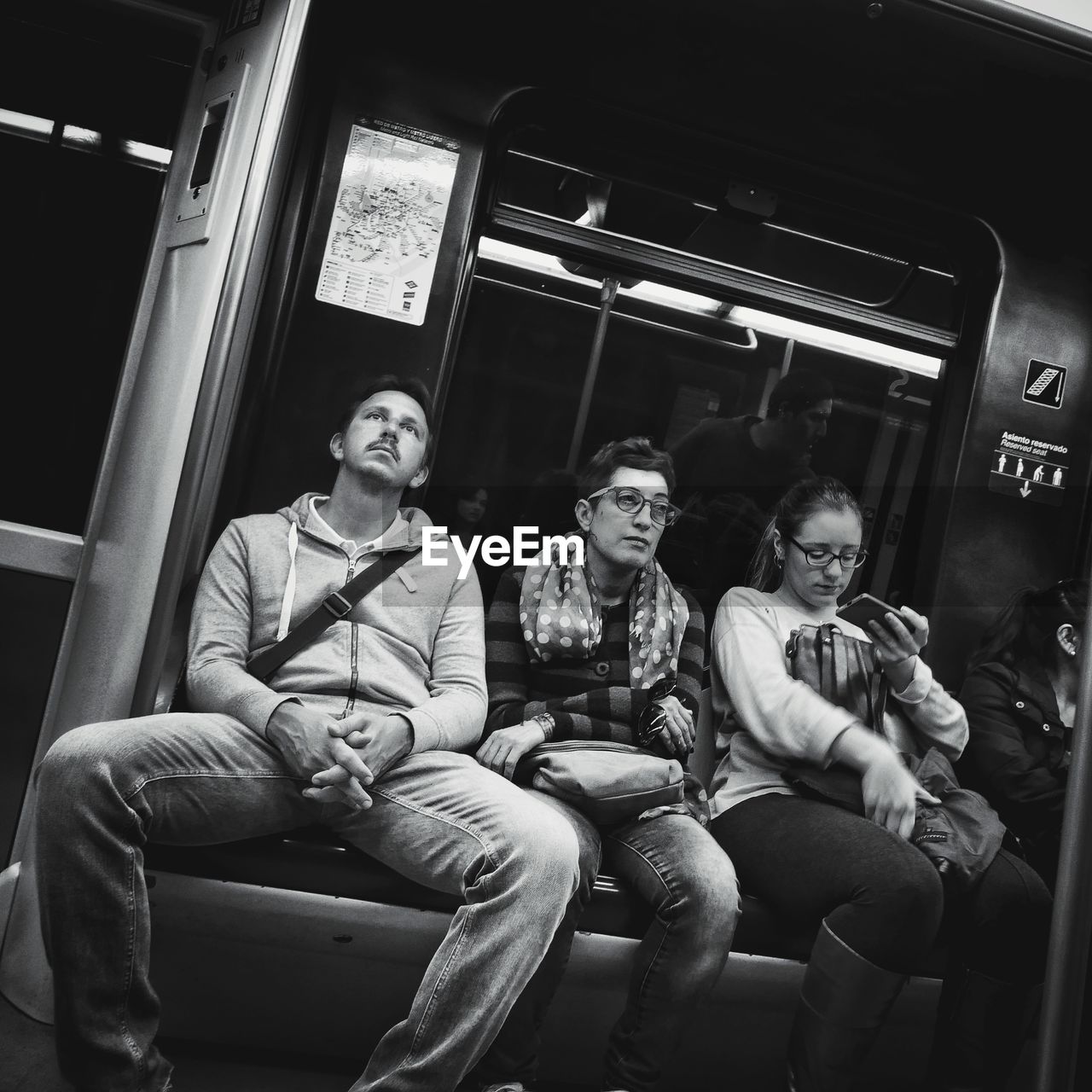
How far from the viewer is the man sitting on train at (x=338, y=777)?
5.26 feet

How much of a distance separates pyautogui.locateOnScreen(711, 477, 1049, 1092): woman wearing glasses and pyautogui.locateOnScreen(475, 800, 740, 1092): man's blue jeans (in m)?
0.20

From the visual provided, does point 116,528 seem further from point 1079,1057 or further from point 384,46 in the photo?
point 1079,1057

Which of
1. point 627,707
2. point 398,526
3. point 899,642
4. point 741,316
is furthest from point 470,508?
point 899,642

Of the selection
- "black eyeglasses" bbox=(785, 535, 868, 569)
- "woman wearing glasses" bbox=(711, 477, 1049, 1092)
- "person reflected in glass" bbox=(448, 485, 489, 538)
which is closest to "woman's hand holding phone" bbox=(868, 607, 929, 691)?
"woman wearing glasses" bbox=(711, 477, 1049, 1092)

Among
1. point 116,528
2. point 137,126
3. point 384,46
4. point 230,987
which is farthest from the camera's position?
point 384,46

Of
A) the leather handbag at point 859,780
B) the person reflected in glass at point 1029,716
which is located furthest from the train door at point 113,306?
the person reflected in glass at point 1029,716

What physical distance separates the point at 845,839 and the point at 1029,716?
0.74m

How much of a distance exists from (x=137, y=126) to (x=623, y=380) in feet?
4.63

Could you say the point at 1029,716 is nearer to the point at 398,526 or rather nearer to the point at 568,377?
the point at 568,377

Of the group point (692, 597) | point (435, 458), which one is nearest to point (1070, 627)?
point (692, 597)

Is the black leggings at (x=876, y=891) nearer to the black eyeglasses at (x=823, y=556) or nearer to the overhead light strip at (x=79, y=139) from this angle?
the black eyeglasses at (x=823, y=556)

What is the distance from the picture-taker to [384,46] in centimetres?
250

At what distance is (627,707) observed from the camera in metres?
2.17

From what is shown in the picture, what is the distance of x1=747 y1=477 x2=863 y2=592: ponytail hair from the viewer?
2434 mm
